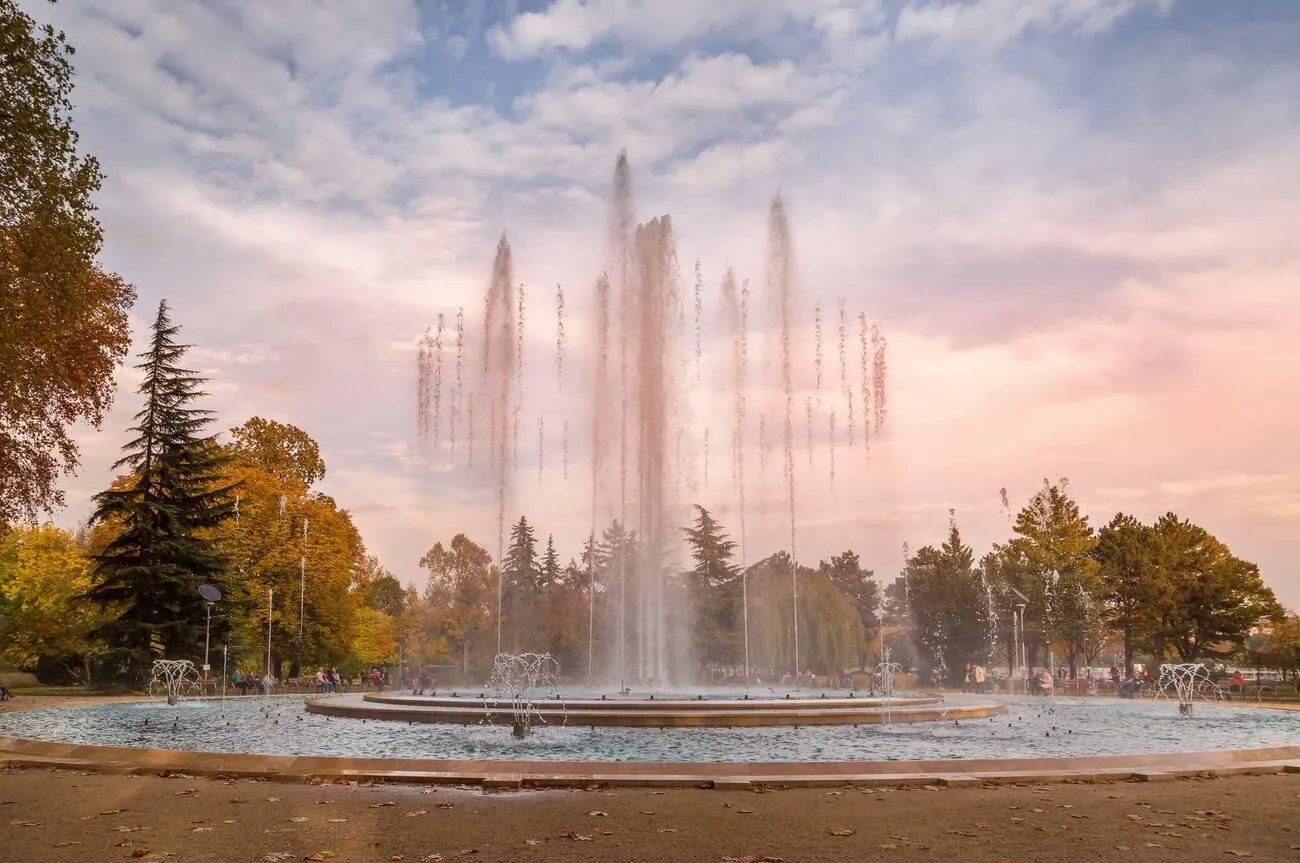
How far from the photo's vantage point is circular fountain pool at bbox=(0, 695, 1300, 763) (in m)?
19.6

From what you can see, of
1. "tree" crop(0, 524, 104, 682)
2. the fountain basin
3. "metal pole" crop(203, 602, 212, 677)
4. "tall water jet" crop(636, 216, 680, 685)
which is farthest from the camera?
"tree" crop(0, 524, 104, 682)

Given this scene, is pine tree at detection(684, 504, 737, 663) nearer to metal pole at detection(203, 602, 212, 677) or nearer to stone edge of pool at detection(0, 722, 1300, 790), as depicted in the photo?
metal pole at detection(203, 602, 212, 677)

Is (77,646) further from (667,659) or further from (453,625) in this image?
(453,625)


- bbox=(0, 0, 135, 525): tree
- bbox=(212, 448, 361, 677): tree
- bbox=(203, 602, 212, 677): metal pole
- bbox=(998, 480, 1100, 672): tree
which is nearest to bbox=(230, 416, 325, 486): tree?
bbox=(212, 448, 361, 677): tree

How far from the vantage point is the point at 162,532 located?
50000mm

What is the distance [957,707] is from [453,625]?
83204mm

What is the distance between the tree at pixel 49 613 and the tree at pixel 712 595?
44460mm

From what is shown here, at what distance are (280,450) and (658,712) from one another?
164 ft

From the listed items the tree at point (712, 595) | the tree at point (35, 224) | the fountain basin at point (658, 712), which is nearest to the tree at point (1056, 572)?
the tree at point (712, 595)

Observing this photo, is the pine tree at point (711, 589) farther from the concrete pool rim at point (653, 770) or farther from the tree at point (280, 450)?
the concrete pool rim at point (653, 770)

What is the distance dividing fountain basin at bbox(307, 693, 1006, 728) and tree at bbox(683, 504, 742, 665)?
175ft

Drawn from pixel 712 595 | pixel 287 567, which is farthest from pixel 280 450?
pixel 712 595

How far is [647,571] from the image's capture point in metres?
42.9

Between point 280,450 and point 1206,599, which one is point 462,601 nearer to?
point 280,450
